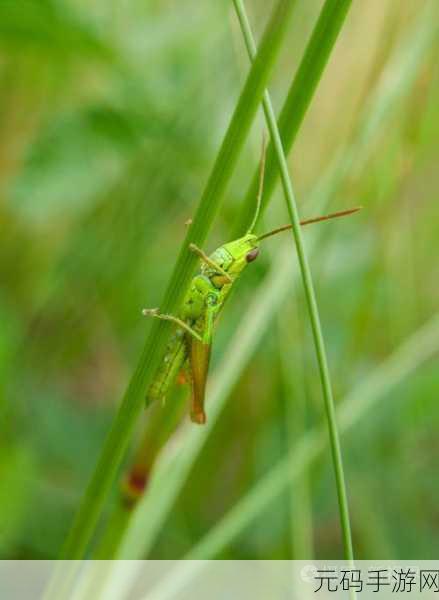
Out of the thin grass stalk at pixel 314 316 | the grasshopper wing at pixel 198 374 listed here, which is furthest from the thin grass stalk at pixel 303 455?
the thin grass stalk at pixel 314 316

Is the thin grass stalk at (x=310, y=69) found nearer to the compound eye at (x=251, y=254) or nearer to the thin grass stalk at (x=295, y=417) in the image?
the compound eye at (x=251, y=254)

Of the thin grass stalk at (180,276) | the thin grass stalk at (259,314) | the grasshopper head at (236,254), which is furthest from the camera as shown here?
the thin grass stalk at (259,314)

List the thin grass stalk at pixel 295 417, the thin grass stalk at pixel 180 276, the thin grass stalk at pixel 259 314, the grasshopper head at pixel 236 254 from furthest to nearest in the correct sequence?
the thin grass stalk at pixel 295 417, the thin grass stalk at pixel 259 314, the grasshopper head at pixel 236 254, the thin grass stalk at pixel 180 276

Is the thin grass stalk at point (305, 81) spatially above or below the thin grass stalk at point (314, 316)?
above

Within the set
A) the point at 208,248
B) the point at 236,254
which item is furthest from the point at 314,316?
the point at 208,248

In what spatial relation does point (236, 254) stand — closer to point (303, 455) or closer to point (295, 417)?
point (303, 455)

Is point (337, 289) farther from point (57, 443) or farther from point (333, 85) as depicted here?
point (57, 443)

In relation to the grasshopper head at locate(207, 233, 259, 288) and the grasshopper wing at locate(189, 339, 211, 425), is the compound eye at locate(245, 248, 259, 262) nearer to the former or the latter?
the grasshopper head at locate(207, 233, 259, 288)

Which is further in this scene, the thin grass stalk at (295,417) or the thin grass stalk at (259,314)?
the thin grass stalk at (295,417)
